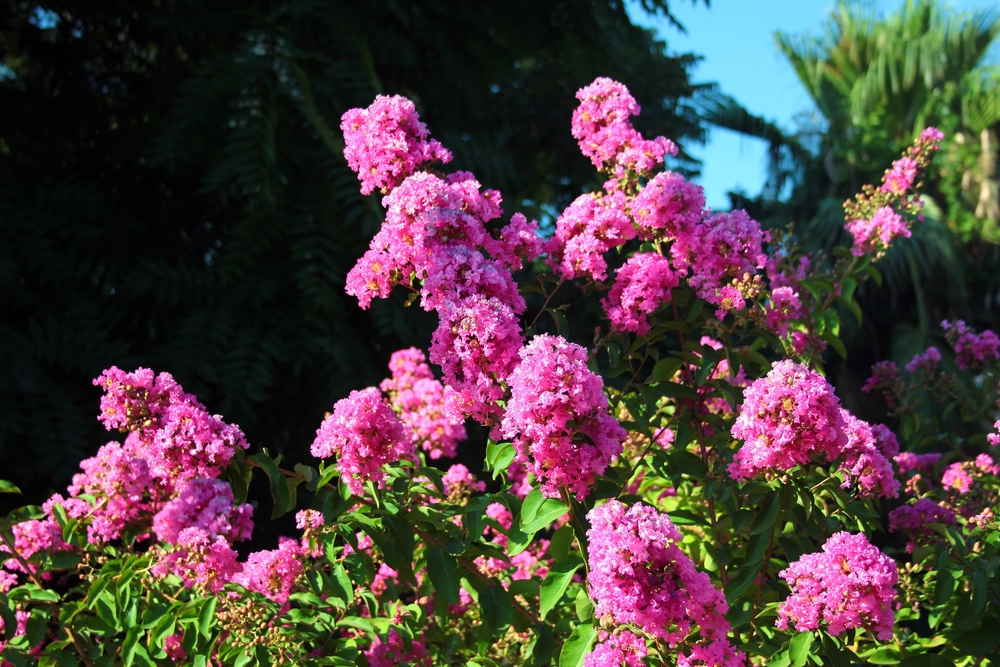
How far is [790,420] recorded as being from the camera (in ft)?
5.06

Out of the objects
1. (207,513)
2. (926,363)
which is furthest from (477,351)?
(926,363)

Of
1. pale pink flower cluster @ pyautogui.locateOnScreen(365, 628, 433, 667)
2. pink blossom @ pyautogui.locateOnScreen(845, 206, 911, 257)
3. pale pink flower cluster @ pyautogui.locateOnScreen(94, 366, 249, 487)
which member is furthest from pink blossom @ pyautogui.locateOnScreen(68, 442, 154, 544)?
pink blossom @ pyautogui.locateOnScreen(845, 206, 911, 257)

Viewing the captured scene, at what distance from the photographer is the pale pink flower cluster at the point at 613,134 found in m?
2.14

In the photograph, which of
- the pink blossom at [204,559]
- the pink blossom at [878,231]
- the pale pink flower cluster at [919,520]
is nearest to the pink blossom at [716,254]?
the pink blossom at [878,231]

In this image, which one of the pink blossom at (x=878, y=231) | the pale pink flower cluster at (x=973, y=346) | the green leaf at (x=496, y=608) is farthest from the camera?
the pale pink flower cluster at (x=973, y=346)

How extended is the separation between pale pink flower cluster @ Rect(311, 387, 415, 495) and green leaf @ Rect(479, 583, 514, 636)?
340 millimetres

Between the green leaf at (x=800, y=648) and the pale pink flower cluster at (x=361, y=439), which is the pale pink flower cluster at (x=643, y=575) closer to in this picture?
the green leaf at (x=800, y=648)

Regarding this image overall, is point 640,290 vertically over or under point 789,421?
over

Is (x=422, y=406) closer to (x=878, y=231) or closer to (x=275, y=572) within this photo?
(x=275, y=572)

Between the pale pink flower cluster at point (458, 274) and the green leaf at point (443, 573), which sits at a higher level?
the pale pink flower cluster at point (458, 274)

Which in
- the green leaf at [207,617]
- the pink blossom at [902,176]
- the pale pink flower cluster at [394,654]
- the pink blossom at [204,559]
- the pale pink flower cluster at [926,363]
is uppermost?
the pink blossom at [902,176]

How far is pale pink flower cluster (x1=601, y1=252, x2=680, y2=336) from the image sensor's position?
6.45 feet

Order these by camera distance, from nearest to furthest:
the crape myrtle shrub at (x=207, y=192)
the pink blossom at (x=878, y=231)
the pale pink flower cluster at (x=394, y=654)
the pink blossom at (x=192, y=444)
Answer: the pink blossom at (x=192, y=444), the pale pink flower cluster at (x=394, y=654), the pink blossom at (x=878, y=231), the crape myrtle shrub at (x=207, y=192)

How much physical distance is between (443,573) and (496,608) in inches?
6.4
